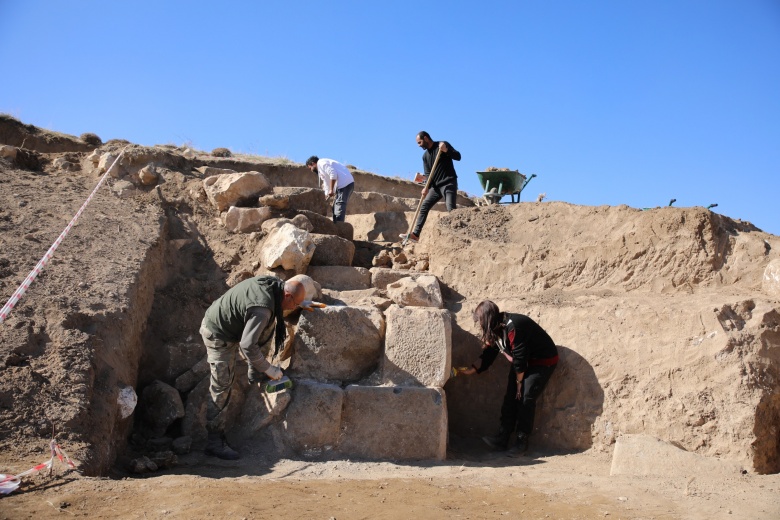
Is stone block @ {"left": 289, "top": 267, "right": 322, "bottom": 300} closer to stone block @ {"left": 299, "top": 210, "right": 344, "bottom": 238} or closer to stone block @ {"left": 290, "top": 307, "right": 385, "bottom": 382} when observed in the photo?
stone block @ {"left": 290, "top": 307, "right": 385, "bottom": 382}

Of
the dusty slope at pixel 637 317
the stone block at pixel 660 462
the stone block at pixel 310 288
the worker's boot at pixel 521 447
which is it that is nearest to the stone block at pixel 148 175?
the stone block at pixel 310 288

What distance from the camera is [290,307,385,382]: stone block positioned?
536 centimetres

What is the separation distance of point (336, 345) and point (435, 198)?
9.79 feet

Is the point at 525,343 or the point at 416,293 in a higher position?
the point at 416,293

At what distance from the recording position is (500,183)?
9.30m

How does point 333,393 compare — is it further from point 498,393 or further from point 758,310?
point 758,310

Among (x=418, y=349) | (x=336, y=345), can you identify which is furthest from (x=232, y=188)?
(x=418, y=349)

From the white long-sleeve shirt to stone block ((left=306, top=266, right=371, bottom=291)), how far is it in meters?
1.79

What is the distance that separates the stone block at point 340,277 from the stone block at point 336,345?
3.42ft

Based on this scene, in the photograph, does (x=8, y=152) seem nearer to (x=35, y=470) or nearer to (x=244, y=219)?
(x=244, y=219)

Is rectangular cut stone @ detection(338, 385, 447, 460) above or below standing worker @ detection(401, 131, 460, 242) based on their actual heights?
below

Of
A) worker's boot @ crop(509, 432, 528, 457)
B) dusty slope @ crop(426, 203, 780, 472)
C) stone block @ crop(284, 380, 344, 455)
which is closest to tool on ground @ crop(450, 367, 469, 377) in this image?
dusty slope @ crop(426, 203, 780, 472)

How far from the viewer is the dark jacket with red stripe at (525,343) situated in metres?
5.27

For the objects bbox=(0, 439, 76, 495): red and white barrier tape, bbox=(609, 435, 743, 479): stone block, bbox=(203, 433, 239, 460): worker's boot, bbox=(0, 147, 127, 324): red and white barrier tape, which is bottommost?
bbox=(203, 433, 239, 460): worker's boot
